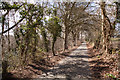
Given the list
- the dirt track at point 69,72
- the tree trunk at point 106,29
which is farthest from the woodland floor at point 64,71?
the tree trunk at point 106,29

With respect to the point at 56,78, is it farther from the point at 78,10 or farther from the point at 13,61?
the point at 78,10

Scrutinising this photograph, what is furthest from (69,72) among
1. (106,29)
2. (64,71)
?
(106,29)

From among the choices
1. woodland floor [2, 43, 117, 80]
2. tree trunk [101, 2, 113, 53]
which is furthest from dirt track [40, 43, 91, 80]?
tree trunk [101, 2, 113, 53]

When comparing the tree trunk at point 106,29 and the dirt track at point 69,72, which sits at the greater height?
the tree trunk at point 106,29

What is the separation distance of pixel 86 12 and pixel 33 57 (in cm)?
941

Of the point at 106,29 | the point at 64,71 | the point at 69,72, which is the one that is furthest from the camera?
the point at 106,29

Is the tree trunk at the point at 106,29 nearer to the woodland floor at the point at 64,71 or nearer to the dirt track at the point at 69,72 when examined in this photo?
the woodland floor at the point at 64,71

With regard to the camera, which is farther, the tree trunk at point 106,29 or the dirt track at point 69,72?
the tree trunk at point 106,29

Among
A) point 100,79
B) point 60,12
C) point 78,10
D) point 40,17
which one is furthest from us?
point 60,12

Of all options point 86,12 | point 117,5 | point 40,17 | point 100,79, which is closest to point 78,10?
point 86,12

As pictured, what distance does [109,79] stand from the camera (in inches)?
180

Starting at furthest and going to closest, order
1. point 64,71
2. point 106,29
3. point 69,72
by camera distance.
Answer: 1. point 106,29
2. point 64,71
3. point 69,72

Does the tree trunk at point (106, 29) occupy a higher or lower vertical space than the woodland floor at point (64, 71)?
higher

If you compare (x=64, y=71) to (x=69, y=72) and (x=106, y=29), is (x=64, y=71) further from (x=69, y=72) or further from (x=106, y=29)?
(x=106, y=29)
